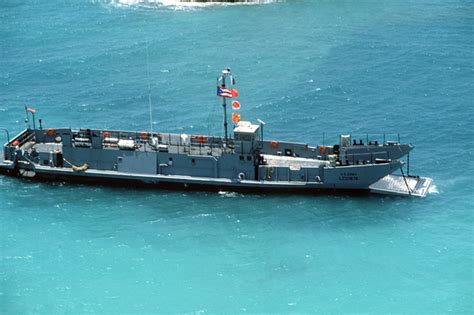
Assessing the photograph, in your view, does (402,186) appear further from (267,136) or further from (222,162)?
(267,136)

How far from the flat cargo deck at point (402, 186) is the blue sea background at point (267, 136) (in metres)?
1.48

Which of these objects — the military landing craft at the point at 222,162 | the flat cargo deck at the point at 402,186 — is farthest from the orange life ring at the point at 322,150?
the flat cargo deck at the point at 402,186

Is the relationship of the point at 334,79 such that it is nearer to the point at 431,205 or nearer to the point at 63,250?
the point at 431,205

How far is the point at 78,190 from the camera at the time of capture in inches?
4289

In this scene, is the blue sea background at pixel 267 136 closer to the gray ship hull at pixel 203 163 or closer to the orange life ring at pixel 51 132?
the gray ship hull at pixel 203 163

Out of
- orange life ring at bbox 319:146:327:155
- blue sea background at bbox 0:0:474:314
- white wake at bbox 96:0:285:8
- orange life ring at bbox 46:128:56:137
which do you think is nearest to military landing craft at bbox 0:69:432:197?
orange life ring at bbox 319:146:327:155

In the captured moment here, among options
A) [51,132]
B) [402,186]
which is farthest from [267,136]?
[51,132]

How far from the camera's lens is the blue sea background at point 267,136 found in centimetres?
8662

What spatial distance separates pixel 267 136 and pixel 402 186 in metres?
23.9

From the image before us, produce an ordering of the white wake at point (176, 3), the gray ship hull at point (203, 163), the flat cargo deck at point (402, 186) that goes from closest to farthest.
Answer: the flat cargo deck at point (402, 186)
the gray ship hull at point (203, 163)
the white wake at point (176, 3)

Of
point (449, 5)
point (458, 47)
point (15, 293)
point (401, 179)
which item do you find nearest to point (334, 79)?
point (458, 47)

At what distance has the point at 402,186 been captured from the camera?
343 feet

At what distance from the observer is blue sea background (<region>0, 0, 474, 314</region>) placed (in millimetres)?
86625

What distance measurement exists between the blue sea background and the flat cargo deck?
58.4 inches
